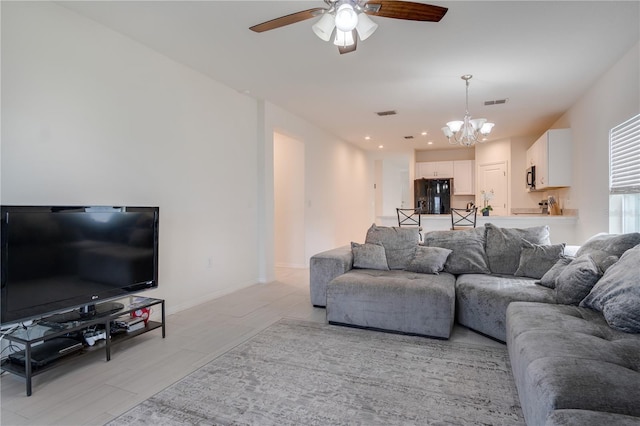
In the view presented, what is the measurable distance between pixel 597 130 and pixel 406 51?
8.59 ft

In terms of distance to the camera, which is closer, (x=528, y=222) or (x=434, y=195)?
(x=528, y=222)

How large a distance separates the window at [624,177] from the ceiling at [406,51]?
2.53ft

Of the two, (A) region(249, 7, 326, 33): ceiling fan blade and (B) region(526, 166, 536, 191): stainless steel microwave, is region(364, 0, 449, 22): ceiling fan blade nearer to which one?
(A) region(249, 7, 326, 33): ceiling fan blade

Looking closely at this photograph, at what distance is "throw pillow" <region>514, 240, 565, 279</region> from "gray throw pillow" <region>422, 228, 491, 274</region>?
334mm

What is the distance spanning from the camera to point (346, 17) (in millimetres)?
2018

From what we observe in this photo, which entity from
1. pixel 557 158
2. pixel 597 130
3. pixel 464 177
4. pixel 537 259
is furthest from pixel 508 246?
pixel 464 177

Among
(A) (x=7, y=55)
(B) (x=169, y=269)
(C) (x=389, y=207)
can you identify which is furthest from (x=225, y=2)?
(C) (x=389, y=207)

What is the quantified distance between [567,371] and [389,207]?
26.7ft

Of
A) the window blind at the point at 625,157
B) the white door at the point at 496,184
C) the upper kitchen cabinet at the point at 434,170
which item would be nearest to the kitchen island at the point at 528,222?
the window blind at the point at 625,157

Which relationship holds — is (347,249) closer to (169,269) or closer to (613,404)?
(169,269)

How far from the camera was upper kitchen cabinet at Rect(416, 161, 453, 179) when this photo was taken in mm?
8555

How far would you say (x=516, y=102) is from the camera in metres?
4.89

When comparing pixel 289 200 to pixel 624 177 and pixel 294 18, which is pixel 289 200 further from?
pixel 624 177

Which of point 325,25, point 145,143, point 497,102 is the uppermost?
point 497,102
